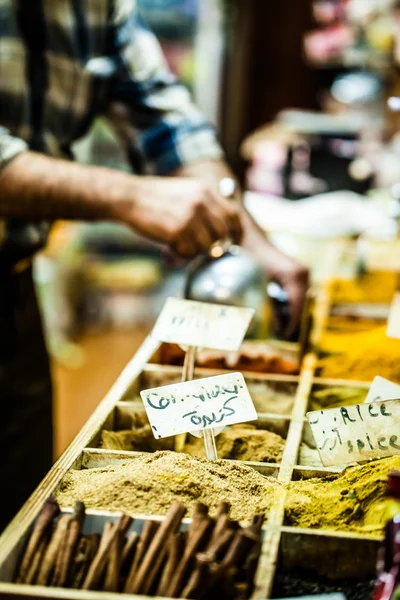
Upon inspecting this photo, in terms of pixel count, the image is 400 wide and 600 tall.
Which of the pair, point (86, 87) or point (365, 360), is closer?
point (365, 360)

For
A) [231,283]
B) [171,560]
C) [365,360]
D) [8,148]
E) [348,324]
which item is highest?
[8,148]

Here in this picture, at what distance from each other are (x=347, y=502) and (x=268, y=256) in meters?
0.97

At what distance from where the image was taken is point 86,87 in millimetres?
1976

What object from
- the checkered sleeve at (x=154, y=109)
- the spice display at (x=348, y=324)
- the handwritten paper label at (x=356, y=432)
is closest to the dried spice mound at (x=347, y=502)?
the handwritten paper label at (x=356, y=432)

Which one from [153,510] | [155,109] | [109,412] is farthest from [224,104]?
[153,510]

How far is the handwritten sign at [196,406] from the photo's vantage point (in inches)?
39.7

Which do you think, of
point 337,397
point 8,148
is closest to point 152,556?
point 337,397

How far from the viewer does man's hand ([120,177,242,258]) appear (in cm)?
153

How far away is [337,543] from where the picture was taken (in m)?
0.89

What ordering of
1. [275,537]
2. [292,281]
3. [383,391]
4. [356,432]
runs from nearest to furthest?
[275,537] → [356,432] → [383,391] → [292,281]

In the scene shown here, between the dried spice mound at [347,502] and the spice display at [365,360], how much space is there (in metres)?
0.48

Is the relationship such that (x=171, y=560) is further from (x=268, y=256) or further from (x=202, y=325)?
(x=268, y=256)

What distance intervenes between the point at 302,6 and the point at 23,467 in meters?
4.05

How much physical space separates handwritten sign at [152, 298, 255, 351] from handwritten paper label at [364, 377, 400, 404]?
216 millimetres
